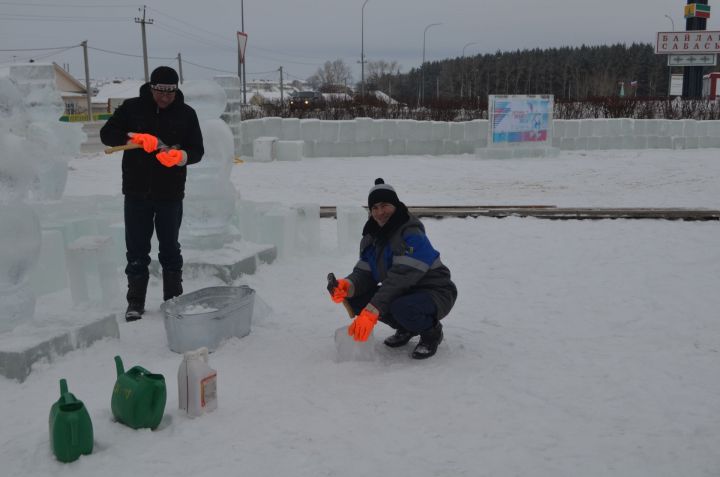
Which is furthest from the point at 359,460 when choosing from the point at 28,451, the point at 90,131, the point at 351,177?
the point at 90,131

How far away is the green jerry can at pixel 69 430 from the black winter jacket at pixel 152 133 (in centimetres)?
181

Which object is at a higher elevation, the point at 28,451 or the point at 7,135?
the point at 7,135

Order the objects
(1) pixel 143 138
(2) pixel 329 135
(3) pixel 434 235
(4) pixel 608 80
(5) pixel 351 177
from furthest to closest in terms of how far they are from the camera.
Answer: (4) pixel 608 80 < (2) pixel 329 135 < (5) pixel 351 177 < (3) pixel 434 235 < (1) pixel 143 138

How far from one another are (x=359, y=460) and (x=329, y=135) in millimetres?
13998

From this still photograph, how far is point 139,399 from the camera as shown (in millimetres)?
2734

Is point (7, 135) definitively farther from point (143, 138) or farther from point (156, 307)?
point (156, 307)

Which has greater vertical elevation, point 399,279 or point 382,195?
point 382,195

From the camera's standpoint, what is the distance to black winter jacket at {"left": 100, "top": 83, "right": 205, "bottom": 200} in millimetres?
4098

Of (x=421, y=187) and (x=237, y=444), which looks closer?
(x=237, y=444)

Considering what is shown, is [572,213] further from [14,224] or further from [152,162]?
[14,224]

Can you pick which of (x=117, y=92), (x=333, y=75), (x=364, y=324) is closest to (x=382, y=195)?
(x=364, y=324)

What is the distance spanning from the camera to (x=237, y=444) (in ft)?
8.91

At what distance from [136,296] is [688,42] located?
1208 inches

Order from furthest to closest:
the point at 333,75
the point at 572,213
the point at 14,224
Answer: the point at 333,75 < the point at 572,213 < the point at 14,224
